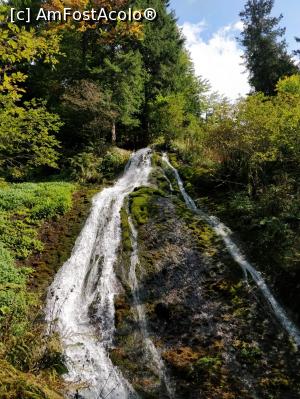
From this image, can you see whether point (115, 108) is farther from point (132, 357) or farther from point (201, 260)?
point (132, 357)

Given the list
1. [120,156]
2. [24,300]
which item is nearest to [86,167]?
[120,156]

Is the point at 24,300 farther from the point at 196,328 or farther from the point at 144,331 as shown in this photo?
the point at 196,328

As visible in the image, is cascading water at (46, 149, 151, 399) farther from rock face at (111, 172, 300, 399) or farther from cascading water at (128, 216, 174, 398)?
cascading water at (128, 216, 174, 398)

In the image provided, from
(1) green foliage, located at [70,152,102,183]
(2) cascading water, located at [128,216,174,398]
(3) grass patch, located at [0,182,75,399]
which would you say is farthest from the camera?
(1) green foliage, located at [70,152,102,183]

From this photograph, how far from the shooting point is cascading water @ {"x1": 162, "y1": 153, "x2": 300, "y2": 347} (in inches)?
312

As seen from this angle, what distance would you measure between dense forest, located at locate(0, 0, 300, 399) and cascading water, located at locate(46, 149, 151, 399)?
0.33m

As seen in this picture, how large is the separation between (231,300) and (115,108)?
15334 millimetres

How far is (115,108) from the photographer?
70.3 ft

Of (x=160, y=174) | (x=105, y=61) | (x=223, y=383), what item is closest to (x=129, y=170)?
(x=160, y=174)

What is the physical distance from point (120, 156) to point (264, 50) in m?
20.1

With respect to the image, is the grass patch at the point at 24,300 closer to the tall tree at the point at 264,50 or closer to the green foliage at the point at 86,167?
the green foliage at the point at 86,167

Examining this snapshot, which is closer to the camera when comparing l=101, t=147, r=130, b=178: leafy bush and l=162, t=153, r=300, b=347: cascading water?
l=162, t=153, r=300, b=347: cascading water

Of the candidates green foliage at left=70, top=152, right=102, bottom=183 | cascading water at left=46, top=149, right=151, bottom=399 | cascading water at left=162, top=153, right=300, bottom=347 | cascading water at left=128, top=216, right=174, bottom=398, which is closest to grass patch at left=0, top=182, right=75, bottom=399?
cascading water at left=46, top=149, right=151, bottom=399

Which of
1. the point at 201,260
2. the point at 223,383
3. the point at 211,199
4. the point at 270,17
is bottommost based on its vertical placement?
the point at 223,383
